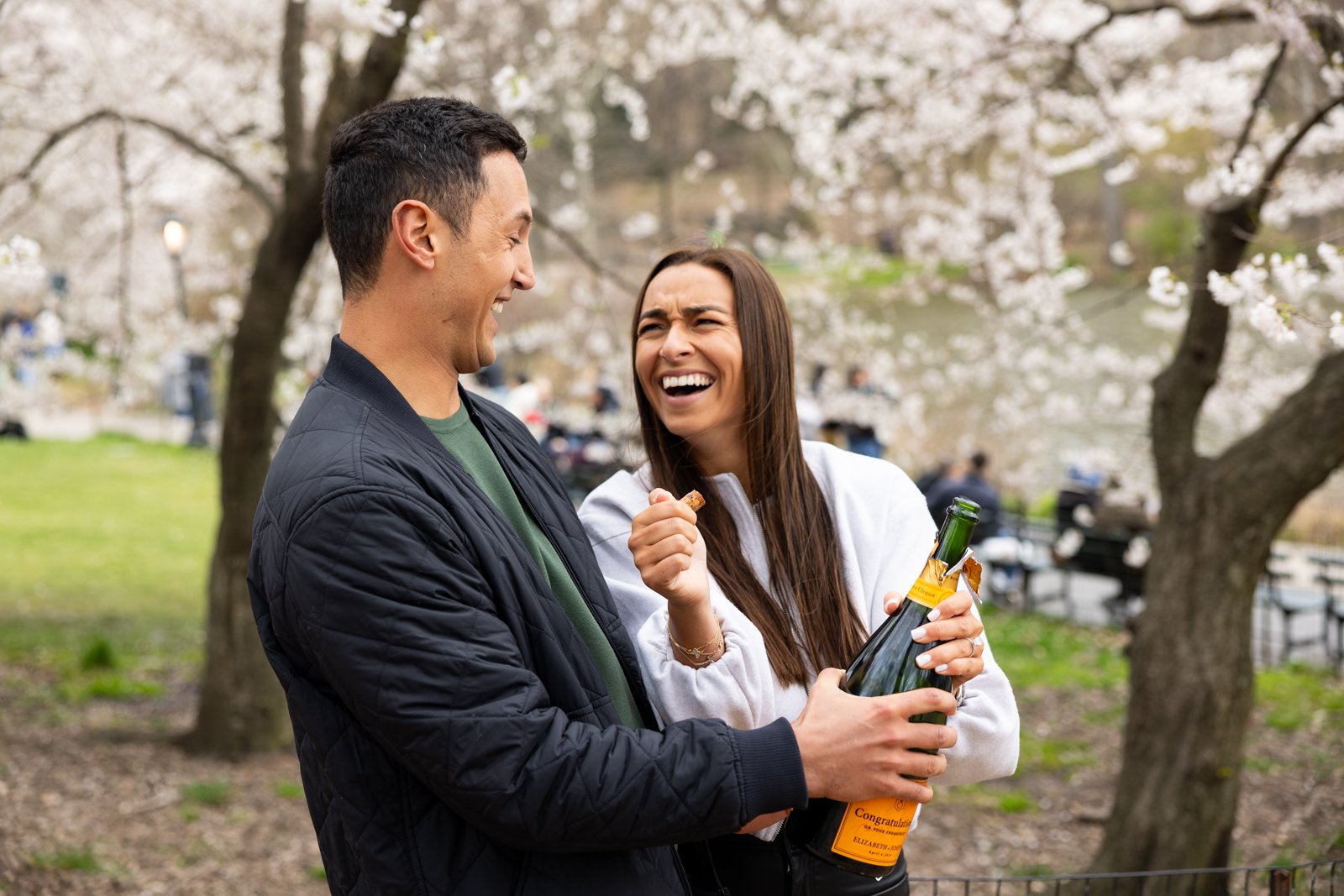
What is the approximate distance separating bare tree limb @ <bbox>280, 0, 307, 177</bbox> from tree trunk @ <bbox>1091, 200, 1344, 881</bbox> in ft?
14.4

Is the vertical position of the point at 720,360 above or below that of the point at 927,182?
below

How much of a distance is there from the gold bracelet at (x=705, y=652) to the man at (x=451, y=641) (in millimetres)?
98

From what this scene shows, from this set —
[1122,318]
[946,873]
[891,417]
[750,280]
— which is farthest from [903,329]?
[750,280]

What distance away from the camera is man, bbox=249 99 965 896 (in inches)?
59.5

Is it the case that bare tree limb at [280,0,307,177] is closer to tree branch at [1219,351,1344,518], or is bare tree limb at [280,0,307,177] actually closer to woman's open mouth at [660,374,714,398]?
woman's open mouth at [660,374,714,398]

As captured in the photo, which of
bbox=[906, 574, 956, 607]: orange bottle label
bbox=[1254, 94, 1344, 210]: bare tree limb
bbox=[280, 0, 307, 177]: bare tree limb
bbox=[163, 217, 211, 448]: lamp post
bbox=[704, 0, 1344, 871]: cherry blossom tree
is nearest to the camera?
bbox=[906, 574, 956, 607]: orange bottle label

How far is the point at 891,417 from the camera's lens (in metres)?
15.1

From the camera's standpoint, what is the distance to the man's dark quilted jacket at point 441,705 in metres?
1.50

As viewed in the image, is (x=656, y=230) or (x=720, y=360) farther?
(x=656, y=230)

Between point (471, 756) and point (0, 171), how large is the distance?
11.0 metres

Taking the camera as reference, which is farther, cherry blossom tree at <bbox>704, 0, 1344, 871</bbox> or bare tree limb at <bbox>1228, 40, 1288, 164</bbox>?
bare tree limb at <bbox>1228, 40, 1288, 164</bbox>

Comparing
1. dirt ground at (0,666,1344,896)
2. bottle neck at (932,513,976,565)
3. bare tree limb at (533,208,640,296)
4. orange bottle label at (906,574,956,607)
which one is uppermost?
bare tree limb at (533,208,640,296)

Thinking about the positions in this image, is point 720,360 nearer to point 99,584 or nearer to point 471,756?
point 471,756

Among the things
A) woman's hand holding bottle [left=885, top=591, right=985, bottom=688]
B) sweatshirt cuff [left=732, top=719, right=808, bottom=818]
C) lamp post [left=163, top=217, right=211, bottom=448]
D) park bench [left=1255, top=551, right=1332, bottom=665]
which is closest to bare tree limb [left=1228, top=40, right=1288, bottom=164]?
woman's hand holding bottle [left=885, top=591, right=985, bottom=688]
